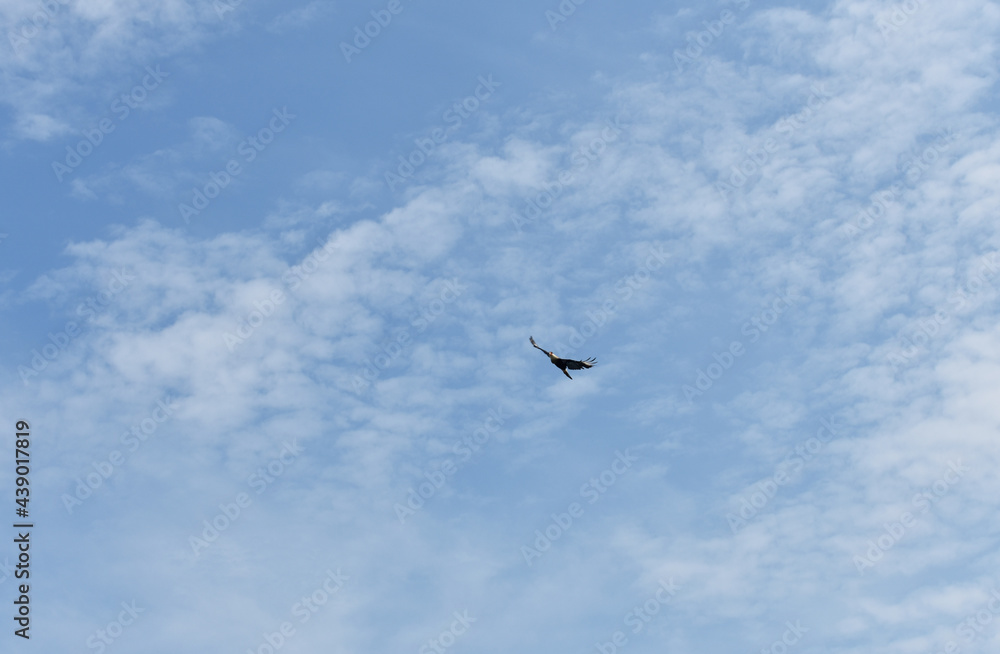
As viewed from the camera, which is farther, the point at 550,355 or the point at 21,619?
the point at 21,619

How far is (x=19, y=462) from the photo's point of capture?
72.7 meters

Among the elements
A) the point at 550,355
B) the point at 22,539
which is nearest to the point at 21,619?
the point at 22,539

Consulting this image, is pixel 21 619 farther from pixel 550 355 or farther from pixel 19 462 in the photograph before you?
pixel 550 355

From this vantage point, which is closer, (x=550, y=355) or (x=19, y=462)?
(x=550, y=355)

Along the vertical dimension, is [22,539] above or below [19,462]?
below

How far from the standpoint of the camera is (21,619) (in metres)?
70.5

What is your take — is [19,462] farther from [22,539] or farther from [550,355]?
[550,355]

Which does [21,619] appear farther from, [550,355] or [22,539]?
[550,355]

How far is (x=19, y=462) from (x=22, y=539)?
6306 millimetres

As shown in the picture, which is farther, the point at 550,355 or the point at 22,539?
the point at 22,539

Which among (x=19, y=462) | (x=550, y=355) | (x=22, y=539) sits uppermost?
(x=19, y=462)

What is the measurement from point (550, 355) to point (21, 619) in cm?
4824

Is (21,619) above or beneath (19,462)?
beneath

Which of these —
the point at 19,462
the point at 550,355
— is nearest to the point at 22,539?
the point at 19,462
